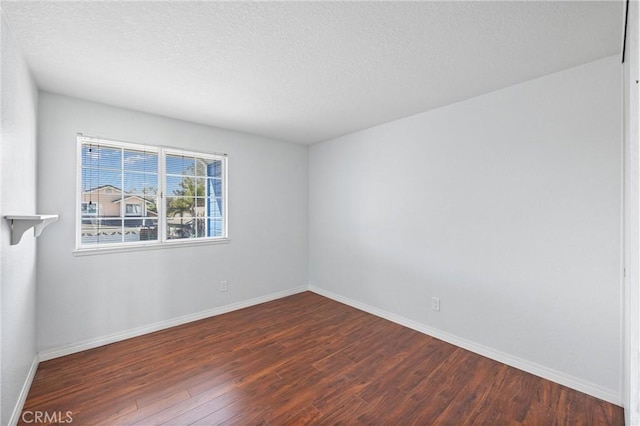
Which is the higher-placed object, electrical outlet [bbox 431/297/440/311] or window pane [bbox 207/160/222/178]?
window pane [bbox 207/160/222/178]

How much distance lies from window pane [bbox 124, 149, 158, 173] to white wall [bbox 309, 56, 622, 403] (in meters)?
2.62

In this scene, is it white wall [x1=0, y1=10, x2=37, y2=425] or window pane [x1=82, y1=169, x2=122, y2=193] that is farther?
window pane [x1=82, y1=169, x2=122, y2=193]

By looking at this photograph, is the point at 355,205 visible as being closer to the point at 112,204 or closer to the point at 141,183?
the point at 141,183

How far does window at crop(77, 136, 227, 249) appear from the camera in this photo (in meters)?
2.74

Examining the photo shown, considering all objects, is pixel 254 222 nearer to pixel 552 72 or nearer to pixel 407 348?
pixel 407 348

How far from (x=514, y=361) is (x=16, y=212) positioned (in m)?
3.93

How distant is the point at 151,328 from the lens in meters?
3.02

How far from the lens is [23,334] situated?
76.6 inches

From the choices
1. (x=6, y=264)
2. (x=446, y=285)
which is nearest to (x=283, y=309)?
(x=446, y=285)

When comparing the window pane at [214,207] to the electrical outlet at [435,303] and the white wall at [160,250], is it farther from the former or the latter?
the electrical outlet at [435,303]

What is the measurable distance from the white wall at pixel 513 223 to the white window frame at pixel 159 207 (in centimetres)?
194

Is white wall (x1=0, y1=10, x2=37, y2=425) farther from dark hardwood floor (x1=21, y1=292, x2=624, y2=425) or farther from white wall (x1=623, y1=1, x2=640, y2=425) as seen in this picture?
white wall (x1=623, y1=1, x2=640, y2=425)

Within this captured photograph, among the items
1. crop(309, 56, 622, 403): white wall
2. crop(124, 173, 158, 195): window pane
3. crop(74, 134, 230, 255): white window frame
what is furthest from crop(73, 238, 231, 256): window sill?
crop(309, 56, 622, 403): white wall

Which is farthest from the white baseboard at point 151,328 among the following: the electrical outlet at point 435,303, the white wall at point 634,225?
the white wall at point 634,225
